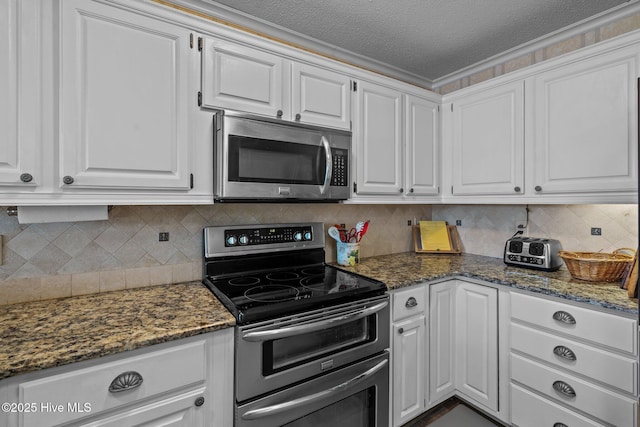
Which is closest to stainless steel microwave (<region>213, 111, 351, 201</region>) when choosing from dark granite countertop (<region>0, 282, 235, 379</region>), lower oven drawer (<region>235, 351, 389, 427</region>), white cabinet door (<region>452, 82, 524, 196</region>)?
dark granite countertop (<region>0, 282, 235, 379</region>)

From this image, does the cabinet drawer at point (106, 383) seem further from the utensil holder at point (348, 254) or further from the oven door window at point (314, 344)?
the utensil holder at point (348, 254)

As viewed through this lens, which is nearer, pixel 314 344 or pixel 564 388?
pixel 314 344

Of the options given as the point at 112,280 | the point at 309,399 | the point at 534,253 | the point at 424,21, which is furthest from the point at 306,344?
the point at 424,21

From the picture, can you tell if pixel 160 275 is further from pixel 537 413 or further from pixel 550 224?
pixel 550 224

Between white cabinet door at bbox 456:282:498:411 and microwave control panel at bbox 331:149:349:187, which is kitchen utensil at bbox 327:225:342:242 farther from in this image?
white cabinet door at bbox 456:282:498:411

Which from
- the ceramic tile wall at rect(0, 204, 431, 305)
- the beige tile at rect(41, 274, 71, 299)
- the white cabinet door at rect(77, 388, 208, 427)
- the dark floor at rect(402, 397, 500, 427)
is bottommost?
the dark floor at rect(402, 397, 500, 427)

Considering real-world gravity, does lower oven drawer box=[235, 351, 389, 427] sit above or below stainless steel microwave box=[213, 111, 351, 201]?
below

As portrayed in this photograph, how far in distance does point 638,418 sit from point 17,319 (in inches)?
97.7

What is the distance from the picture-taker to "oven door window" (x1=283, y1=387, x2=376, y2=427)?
1405mm

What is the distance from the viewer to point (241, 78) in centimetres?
155

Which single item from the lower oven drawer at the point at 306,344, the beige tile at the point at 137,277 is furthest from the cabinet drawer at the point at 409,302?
the beige tile at the point at 137,277

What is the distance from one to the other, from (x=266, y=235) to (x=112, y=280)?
79 cm

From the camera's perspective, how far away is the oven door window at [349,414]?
1405 millimetres

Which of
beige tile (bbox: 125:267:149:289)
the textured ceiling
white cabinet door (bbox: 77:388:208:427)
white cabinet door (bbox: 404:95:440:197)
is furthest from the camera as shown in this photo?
white cabinet door (bbox: 404:95:440:197)
